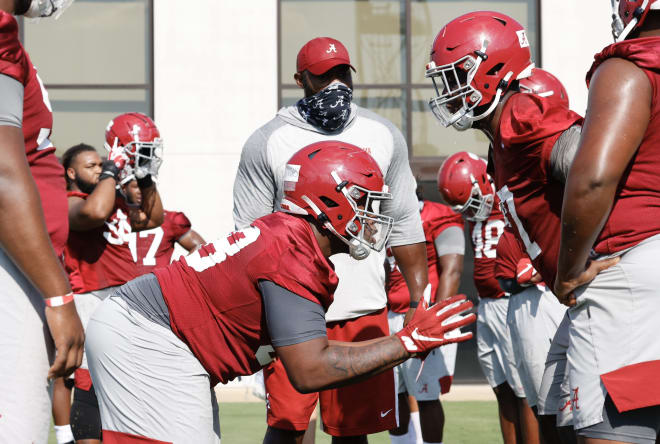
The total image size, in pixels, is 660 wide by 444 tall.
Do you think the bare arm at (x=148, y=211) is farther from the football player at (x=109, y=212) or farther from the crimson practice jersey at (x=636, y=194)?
the crimson practice jersey at (x=636, y=194)

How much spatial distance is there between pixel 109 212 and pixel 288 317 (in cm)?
317

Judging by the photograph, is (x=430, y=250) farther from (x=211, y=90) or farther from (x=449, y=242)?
(x=211, y=90)

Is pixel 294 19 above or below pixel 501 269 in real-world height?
above

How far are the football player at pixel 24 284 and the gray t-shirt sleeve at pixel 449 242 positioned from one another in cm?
431

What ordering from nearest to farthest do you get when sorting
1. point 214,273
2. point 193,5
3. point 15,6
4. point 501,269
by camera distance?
point 15,6 → point 214,273 → point 501,269 → point 193,5

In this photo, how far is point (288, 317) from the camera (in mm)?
3029

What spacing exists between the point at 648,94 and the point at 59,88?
9002mm

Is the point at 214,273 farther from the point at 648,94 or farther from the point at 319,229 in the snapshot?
the point at 648,94

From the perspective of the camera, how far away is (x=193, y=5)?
10258 mm

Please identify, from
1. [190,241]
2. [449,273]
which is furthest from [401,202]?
[190,241]

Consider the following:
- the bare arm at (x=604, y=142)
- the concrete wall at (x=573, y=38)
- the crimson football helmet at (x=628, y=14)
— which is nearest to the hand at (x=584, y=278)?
the bare arm at (x=604, y=142)

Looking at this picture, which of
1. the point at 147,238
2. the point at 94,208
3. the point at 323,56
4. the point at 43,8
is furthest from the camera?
the point at 147,238

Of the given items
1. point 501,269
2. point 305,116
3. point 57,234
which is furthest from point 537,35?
point 57,234

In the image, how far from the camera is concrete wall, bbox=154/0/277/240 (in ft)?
33.3
